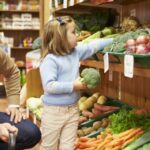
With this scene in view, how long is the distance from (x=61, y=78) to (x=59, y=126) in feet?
1.12

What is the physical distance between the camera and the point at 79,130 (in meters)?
2.89

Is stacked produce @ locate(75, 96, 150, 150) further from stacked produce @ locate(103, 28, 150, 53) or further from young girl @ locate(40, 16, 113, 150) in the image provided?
stacked produce @ locate(103, 28, 150, 53)

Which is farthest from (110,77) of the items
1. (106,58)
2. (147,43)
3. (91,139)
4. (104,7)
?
(147,43)

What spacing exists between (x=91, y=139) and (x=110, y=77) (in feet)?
2.90

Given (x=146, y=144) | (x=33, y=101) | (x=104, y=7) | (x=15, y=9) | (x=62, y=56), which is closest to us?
(x=146, y=144)

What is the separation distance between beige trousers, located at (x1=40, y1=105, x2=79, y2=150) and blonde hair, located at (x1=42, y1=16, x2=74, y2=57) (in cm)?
40

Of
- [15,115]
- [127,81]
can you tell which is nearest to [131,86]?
[127,81]

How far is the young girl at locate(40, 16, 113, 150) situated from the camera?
2.53 metres

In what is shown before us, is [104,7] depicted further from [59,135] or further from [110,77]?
[59,135]

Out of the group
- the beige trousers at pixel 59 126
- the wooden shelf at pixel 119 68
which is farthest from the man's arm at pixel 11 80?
the wooden shelf at pixel 119 68

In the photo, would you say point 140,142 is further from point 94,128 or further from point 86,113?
point 86,113

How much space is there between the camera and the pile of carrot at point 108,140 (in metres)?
2.29

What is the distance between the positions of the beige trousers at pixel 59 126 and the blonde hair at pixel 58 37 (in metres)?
0.40

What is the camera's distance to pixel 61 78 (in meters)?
2.54
